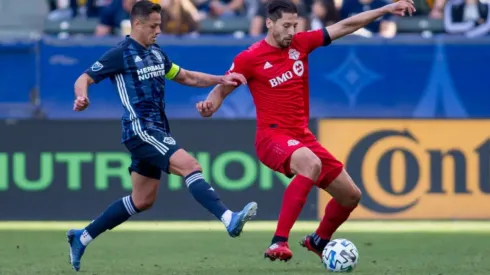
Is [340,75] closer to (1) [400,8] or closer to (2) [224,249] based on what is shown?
(2) [224,249]

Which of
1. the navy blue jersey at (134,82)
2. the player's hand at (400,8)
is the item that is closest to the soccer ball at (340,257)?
the navy blue jersey at (134,82)

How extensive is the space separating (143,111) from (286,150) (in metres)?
1.10

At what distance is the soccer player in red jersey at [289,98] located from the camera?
9211 mm

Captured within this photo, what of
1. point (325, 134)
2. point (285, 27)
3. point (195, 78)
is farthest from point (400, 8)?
point (325, 134)

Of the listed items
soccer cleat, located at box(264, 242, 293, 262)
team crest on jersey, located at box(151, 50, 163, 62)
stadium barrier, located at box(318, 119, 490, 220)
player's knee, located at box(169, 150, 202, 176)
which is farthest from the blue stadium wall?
soccer cleat, located at box(264, 242, 293, 262)

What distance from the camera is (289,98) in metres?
9.36

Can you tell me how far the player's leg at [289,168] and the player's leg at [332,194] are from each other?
0.25 m

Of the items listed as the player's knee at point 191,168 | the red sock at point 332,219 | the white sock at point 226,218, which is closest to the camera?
the white sock at point 226,218

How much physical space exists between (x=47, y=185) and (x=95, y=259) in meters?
4.10

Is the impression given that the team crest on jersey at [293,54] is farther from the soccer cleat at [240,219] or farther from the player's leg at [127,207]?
the soccer cleat at [240,219]

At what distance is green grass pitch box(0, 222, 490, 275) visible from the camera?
908 centimetres

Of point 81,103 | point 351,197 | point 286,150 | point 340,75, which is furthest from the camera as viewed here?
point 340,75

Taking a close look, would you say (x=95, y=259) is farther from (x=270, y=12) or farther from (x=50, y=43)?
(x=50, y=43)

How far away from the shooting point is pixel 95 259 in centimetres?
1012
